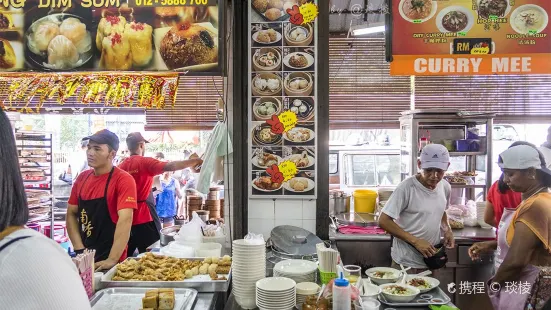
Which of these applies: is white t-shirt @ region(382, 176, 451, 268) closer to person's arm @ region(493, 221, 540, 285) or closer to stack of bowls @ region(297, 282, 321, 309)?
person's arm @ region(493, 221, 540, 285)

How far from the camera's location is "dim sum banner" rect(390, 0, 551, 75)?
3.49 metres

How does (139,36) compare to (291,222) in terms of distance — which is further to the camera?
(291,222)

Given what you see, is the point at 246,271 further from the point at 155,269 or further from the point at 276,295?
the point at 155,269

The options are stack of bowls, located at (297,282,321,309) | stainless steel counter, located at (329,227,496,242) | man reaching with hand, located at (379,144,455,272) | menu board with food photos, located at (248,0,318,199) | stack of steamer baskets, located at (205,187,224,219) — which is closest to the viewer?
stack of bowls, located at (297,282,321,309)

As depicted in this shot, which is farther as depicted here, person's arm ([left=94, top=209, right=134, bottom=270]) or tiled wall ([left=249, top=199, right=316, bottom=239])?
tiled wall ([left=249, top=199, right=316, bottom=239])

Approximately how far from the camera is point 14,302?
1028 millimetres

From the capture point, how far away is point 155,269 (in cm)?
284

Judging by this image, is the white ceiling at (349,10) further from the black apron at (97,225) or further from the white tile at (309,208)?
the black apron at (97,225)

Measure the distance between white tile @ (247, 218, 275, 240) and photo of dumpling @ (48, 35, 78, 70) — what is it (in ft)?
6.53

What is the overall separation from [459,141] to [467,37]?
2.41 metres

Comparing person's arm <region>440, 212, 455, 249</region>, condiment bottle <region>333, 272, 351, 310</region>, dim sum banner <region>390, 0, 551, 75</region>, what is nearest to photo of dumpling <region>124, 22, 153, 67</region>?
dim sum banner <region>390, 0, 551, 75</region>

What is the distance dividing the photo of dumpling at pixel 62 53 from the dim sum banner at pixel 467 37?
249 cm

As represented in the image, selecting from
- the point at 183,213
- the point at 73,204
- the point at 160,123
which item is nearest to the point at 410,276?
the point at 73,204

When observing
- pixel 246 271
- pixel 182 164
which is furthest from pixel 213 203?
pixel 246 271
